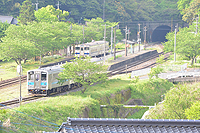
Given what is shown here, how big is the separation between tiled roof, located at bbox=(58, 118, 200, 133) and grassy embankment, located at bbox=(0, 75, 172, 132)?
7964 millimetres

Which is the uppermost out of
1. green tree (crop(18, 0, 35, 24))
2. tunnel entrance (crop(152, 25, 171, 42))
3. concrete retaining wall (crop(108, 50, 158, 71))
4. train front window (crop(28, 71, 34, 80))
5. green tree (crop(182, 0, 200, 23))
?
green tree (crop(182, 0, 200, 23))

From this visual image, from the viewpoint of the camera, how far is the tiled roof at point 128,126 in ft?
40.4

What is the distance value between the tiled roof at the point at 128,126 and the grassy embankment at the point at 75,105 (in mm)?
7964

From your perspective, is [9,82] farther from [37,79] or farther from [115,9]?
[115,9]

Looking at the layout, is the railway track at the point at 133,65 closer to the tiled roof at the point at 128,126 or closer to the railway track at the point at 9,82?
the railway track at the point at 9,82

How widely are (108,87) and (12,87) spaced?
36.6ft

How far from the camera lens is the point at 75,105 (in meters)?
25.7

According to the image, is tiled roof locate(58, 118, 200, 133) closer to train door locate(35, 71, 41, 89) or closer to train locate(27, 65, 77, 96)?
train locate(27, 65, 77, 96)

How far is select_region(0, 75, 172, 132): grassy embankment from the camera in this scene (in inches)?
789

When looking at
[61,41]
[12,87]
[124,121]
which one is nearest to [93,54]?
[61,41]

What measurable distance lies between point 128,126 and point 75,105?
44.4ft

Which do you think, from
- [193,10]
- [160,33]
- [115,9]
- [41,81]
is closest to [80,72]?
[41,81]

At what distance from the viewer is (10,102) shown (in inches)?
1038

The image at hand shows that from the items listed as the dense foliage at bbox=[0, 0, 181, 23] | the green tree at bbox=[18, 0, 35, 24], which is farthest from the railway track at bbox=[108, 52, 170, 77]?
the dense foliage at bbox=[0, 0, 181, 23]
